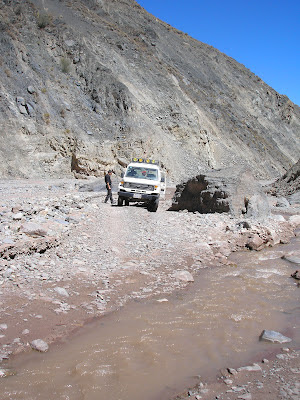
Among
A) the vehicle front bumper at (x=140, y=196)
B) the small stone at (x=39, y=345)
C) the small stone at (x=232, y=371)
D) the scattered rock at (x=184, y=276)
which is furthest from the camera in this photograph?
the vehicle front bumper at (x=140, y=196)

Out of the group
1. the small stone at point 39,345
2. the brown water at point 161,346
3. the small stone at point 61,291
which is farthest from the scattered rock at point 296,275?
the small stone at point 39,345

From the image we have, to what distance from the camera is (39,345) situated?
15.4 ft

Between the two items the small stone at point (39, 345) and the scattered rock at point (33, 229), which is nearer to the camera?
the small stone at point (39, 345)

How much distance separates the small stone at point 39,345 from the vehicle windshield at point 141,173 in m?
9.73

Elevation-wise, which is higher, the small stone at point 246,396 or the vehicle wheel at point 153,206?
the vehicle wheel at point 153,206

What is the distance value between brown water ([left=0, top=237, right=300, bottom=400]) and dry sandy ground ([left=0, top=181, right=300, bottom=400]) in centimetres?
32

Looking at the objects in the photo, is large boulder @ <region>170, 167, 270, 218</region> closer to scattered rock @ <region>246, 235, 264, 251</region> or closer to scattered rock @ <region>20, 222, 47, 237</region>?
scattered rock @ <region>246, 235, 264, 251</region>

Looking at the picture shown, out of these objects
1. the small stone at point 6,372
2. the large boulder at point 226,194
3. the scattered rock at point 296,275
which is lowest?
the small stone at point 6,372

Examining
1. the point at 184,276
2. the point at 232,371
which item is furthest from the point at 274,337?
the point at 184,276

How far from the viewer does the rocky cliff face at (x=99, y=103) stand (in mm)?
26922

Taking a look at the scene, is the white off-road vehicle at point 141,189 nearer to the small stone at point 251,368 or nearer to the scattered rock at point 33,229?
the scattered rock at point 33,229

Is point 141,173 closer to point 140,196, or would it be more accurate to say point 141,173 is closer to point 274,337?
point 140,196

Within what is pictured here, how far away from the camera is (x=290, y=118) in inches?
2633

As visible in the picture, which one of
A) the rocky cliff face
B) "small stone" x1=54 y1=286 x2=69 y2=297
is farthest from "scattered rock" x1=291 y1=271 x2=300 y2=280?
the rocky cliff face
